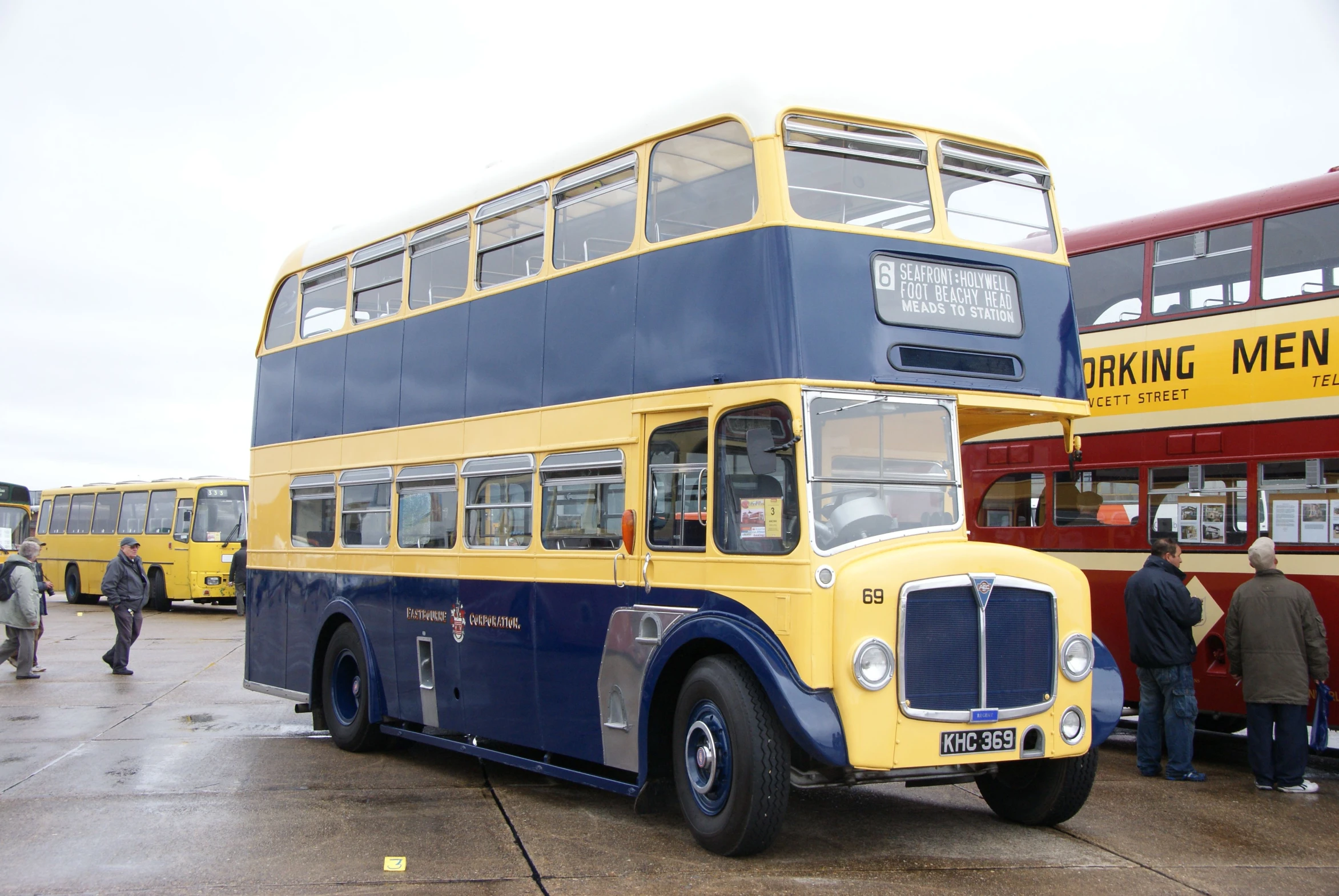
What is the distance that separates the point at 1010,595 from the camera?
283 inches

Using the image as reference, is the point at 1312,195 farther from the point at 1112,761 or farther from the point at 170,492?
the point at 170,492

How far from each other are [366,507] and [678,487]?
4.52m

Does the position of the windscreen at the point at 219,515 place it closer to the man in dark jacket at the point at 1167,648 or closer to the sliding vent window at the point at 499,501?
the sliding vent window at the point at 499,501

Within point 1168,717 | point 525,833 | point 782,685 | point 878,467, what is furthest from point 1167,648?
point 525,833

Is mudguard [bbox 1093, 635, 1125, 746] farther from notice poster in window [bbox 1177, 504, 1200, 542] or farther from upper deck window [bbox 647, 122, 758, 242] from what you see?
notice poster in window [bbox 1177, 504, 1200, 542]

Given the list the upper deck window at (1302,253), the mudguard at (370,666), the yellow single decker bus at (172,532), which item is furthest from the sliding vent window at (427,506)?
the yellow single decker bus at (172,532)

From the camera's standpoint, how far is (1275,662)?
30.6 ft

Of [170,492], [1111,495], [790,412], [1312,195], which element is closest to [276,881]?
[790,412]

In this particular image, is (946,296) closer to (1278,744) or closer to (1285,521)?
(1285,521)

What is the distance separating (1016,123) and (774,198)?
2.28 m

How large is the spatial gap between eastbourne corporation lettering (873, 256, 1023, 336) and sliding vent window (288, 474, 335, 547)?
20.8 feet

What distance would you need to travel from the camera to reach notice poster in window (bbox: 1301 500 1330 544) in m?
10.0

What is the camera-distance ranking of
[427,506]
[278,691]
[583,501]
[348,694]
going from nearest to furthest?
[583,501] < [427,506] < [348,694] < [278,691]

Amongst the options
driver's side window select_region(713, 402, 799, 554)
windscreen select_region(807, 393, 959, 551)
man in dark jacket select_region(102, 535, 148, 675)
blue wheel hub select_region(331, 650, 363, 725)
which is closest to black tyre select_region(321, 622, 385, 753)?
blue wheel hub select_region(331, 650, 363, 725)
